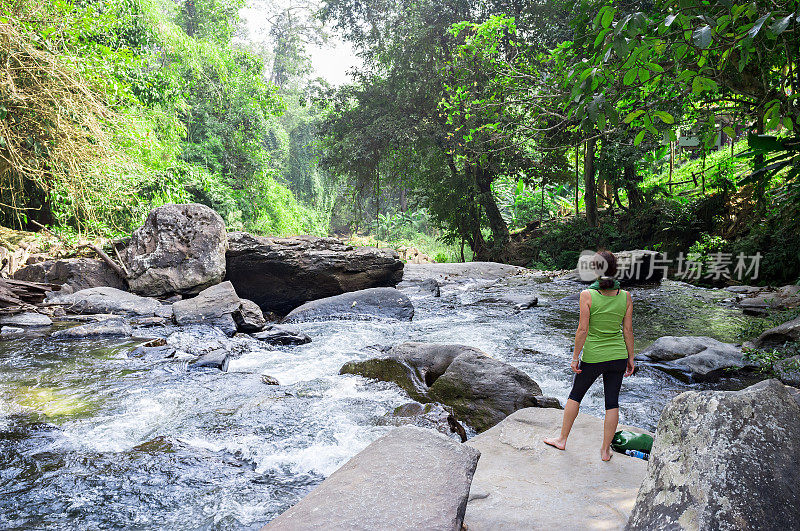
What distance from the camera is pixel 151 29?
15.8 m

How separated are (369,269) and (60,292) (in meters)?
6.06

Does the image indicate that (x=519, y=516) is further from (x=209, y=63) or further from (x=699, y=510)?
(x=209, y=63)

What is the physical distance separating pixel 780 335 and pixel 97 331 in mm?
Answer: 9210

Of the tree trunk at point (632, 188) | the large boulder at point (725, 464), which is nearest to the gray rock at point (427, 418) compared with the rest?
the large boulder at point (725, 464)

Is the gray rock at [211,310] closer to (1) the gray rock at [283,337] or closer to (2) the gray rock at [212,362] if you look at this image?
(1) the gray rock at [283,337]

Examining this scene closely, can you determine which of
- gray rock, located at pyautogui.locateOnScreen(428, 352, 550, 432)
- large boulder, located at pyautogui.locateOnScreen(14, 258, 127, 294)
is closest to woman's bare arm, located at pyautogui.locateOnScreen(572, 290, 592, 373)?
gray rock, located at pyautogui.locateOnScreen(428, 352, 550, 432)

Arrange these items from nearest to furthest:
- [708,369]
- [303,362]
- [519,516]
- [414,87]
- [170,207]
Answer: [519,516] → [708,369] → [303,362] → [170,207] → [414,87]

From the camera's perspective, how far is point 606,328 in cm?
353

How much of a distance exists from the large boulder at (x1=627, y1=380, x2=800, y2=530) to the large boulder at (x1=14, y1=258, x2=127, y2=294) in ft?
→ 35.3

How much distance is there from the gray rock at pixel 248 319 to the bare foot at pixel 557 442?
A: 233 inches

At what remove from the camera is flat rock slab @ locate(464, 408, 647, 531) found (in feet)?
8.18

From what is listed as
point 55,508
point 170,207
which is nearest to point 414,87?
point 170,207

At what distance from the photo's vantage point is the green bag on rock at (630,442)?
3.46 metres

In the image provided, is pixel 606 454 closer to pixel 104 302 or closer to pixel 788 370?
pixel 788 370
